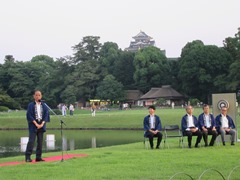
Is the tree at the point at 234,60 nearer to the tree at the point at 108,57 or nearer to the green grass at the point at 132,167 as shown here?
the tree at the point at 108,57

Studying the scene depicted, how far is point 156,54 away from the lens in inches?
3147

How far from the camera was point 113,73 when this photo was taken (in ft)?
273

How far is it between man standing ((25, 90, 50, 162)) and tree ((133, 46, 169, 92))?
6694 cm

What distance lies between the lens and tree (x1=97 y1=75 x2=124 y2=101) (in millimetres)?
76312

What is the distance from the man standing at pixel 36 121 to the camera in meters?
11.2

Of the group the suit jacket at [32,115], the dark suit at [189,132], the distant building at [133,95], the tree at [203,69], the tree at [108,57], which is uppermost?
the tree at [108,57]

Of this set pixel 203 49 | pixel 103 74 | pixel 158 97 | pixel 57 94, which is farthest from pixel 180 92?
pixel 57 94

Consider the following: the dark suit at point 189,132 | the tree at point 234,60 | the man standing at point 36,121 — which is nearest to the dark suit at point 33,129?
the man standing at point 36,121

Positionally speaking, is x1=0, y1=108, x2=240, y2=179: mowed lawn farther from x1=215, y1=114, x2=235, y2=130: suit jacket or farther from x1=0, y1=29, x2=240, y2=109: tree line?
x1=0, y1=29, x2=240, y2=109: tree line

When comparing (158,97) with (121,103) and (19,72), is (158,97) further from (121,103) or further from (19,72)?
(19,72)

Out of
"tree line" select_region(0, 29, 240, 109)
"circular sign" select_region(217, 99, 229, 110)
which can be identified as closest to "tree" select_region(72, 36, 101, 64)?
"tree line" select_region(0, 29, 240, 109)

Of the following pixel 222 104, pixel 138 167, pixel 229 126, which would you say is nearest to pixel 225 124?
pixel 229 126

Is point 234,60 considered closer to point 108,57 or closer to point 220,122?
point 108,57

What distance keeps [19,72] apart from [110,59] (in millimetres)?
18404
